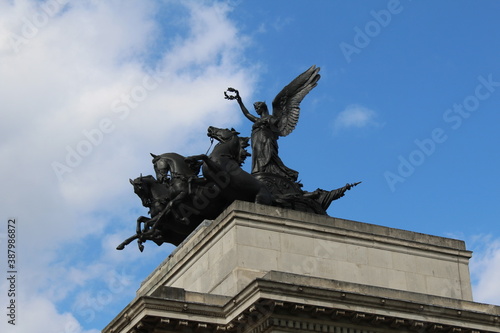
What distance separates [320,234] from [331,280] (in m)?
3.06

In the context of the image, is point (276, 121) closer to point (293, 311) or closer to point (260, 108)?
point (260, 108)

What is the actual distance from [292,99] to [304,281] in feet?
31.1

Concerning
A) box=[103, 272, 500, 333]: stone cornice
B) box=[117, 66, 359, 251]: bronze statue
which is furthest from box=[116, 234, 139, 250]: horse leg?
box=[103, 272, 500, 333]: stone cornice

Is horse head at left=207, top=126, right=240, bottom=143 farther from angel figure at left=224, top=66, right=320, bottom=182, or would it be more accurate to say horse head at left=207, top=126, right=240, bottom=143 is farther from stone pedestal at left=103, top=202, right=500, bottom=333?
stone pedestal at left=103, top=202, right=500, bottom=333

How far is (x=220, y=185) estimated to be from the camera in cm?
3181

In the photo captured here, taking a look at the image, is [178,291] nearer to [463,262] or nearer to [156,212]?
[156,212]

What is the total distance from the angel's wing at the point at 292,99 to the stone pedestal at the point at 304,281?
16.5 ft

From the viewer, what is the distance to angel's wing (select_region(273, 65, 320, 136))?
35.3 m

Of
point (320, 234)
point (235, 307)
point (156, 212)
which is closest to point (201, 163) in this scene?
point (156, 212)

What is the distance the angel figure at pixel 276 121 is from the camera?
34.0m

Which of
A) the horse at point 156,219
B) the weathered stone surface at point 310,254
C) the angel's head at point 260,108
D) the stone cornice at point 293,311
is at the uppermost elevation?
the angel's head at point 260,108

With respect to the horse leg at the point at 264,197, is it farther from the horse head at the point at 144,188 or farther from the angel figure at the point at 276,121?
the horse head at the point at 144,188

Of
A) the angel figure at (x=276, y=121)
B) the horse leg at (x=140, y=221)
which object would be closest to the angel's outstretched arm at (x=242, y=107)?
the angel figure at (x=276, y=121)

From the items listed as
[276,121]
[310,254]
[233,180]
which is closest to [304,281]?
[310,254]
